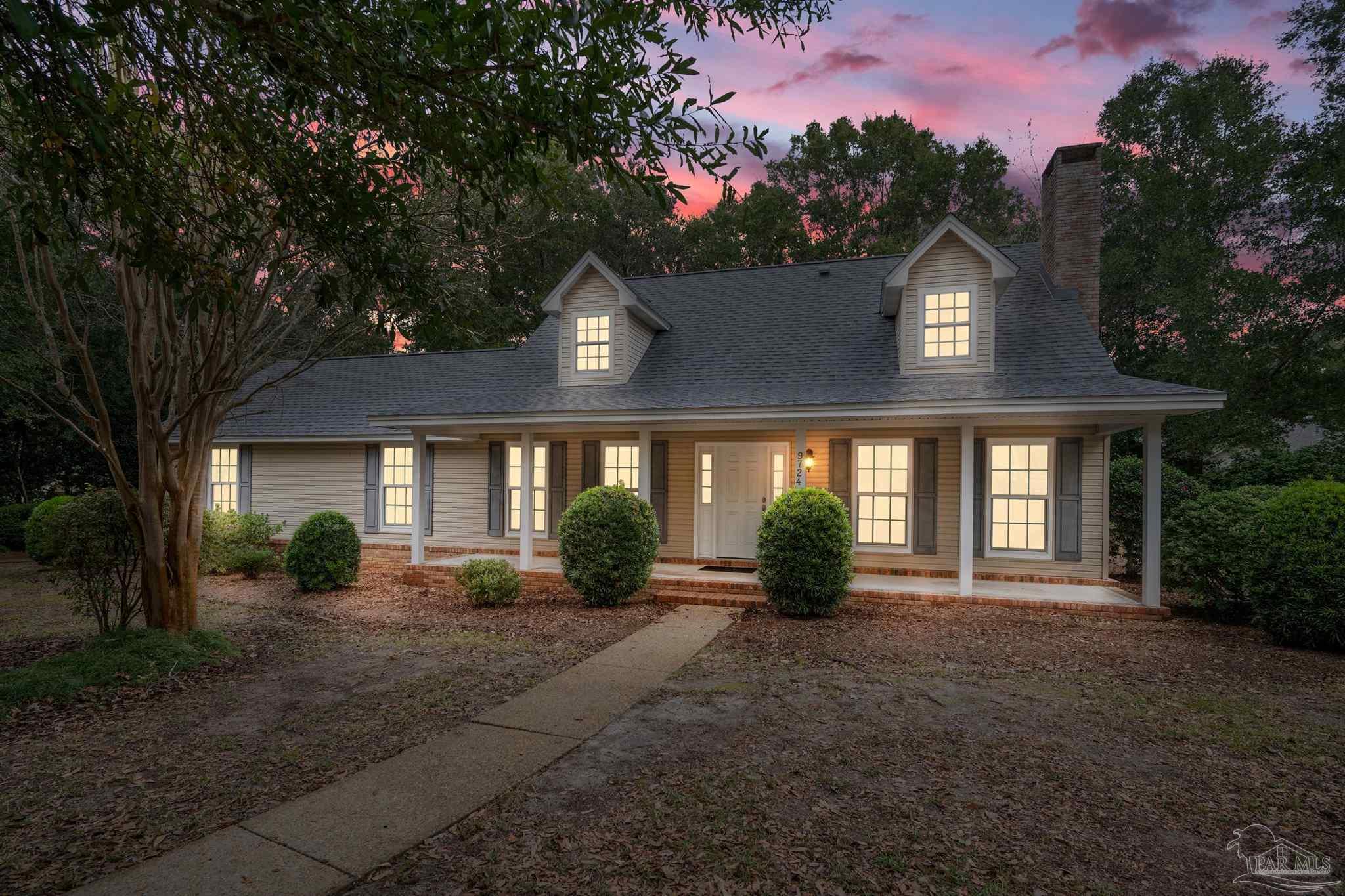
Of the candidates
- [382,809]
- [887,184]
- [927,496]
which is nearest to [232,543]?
[382,809]

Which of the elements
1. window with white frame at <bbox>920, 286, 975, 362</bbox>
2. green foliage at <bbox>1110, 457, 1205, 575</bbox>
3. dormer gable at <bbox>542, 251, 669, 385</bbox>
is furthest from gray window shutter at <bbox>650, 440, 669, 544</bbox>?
green foliage at <bbox>1110, 457, 1205, 575</bbox>

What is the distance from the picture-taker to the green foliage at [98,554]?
5.97 metres

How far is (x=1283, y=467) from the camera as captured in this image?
13516mm

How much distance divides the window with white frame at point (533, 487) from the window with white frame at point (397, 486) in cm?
259

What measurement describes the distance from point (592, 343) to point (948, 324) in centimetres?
639

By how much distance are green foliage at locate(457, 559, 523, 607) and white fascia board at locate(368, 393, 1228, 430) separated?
2502 millimetres

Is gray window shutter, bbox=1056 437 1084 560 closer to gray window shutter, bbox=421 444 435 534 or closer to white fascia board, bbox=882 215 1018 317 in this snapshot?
white fascia board, bbox=882 215 1018 317

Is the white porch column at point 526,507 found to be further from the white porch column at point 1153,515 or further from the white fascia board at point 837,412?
the white porch column at point 1153,515

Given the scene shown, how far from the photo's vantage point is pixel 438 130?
3.76 metres

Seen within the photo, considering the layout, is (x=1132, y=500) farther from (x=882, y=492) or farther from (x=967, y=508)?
(x=882, y=492)

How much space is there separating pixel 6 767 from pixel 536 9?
5546 mm

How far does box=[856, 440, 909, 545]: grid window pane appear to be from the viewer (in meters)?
10.6

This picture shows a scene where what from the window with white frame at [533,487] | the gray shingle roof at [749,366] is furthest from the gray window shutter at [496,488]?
the gray shingle roof at [749,366]

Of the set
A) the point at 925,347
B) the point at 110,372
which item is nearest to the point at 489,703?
the point at 925,347
